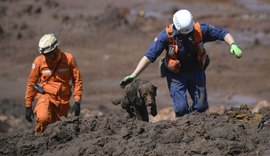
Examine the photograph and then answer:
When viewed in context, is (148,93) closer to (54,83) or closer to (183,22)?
(183,22)

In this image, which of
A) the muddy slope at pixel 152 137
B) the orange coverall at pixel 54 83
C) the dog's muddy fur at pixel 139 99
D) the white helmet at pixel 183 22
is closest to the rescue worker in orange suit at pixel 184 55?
the white helmet at pixel 183 22

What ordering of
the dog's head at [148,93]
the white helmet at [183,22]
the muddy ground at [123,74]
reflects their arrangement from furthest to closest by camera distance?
the dog's head at [148,93], the white helmet at [183,22], the muddy ground at [123,74]

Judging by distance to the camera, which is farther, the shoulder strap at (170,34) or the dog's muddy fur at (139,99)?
the dog's muddy fur at (139,99)

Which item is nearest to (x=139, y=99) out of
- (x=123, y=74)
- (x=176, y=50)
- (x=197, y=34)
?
(x=176, y=50)

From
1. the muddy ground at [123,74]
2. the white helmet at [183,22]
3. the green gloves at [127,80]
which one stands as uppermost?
the white helmet at [183,22]

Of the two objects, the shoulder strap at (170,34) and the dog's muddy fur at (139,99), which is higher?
the shoulder strap at (170,34)

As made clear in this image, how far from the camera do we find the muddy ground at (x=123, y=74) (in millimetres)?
7664

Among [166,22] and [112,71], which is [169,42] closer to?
[112,71]

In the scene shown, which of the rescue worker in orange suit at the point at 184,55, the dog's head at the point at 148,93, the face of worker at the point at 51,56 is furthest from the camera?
the face of worker at the point at 51,56

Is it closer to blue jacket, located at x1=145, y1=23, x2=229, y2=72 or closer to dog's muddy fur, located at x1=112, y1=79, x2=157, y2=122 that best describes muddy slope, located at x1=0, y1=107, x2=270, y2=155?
dog's muddy fur, located at x1=112, y1=79, x2=157, y2=122

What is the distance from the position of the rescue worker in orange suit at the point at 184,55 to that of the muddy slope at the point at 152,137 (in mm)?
717

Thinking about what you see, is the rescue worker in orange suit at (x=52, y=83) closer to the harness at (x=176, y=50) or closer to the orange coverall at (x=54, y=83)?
the orange coverall at (x=54, y=83)

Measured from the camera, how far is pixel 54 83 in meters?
9.56

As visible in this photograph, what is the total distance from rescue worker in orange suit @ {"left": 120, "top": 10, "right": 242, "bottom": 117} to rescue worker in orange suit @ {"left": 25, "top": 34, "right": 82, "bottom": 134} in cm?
99
